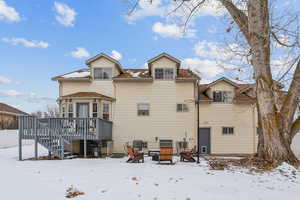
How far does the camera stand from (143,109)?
17.5 metres

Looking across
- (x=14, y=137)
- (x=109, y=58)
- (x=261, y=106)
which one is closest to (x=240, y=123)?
(x=261, y=106)

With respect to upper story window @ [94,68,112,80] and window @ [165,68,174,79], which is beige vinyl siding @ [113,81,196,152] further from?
upper story window @ [94,68,112,80]

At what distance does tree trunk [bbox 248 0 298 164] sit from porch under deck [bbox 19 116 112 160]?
28.5 feet

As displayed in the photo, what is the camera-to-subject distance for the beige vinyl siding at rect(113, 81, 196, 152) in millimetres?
17297

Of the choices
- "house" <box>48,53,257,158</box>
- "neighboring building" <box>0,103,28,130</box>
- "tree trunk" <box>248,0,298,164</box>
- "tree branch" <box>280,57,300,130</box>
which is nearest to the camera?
"tree trunk" <box>248,0,298,164</box>

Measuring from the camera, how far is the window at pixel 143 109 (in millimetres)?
17500

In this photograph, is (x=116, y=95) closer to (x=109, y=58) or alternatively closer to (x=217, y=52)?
(x=109, y=58)

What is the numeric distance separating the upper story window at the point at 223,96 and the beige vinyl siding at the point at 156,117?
2250mm

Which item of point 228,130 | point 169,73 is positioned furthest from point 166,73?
point 228,130

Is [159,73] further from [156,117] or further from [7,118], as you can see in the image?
[7,118]

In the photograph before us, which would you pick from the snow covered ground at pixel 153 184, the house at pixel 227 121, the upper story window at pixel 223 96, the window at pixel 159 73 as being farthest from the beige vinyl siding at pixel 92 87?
the snow covered ground at pixel 153 184

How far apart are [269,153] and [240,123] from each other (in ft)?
26.4

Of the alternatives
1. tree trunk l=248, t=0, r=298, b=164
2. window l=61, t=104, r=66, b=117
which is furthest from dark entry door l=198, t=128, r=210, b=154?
window l=61, t=104, r=66, b=117

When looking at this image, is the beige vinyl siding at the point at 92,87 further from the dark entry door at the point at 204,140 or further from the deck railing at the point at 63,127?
the dark entry door at the point at 204,140
